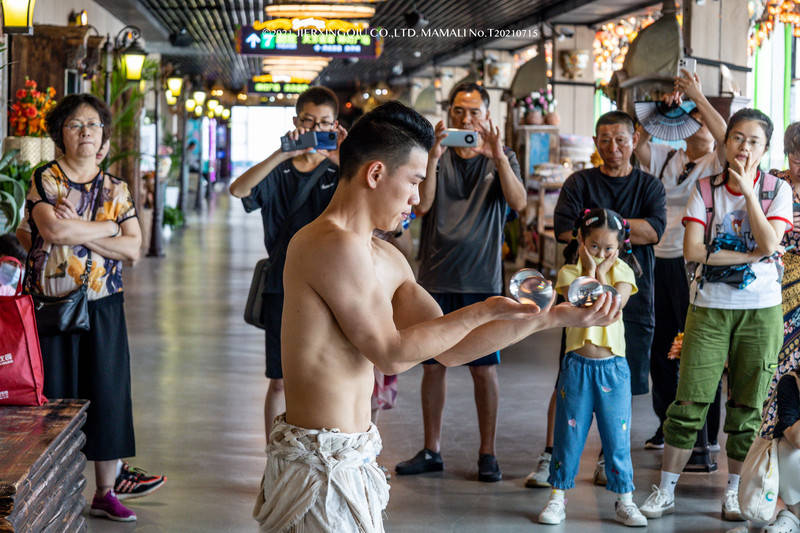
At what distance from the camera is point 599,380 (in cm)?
388

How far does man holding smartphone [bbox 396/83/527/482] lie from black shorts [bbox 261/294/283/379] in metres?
0.70

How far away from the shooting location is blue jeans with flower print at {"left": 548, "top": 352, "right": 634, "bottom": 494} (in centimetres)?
386

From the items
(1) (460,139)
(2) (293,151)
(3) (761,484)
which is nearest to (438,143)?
(1) (460,139)

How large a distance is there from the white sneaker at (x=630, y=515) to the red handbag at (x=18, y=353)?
2.28 meters

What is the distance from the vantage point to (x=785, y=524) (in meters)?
3.66

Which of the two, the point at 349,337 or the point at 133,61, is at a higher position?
the point at 133,61

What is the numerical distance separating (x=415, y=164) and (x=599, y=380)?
2.10 metres

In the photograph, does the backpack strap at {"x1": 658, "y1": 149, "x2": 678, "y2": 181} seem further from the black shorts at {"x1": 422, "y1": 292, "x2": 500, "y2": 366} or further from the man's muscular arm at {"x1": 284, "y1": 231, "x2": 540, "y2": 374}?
the man's muscular arm at {"x1": 284, "y1": 231, "x2": 540, "y2": 374}

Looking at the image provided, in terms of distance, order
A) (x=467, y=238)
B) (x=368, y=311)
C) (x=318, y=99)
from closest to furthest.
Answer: (x=368, y=311) → (x=318, y=99) → (x=467, y=238)

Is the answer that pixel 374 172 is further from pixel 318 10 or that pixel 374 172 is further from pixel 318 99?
pixel 318 10

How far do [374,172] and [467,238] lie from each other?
244 centimetres

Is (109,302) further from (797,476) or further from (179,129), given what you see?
(179,129)

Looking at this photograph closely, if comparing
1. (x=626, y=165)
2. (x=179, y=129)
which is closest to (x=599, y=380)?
(x=626, y=165)

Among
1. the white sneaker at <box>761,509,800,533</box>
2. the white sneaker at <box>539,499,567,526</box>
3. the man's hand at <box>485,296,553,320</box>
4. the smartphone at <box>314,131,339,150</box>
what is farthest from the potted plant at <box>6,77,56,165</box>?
the man's hand at <box>485,296,553,320</box>
